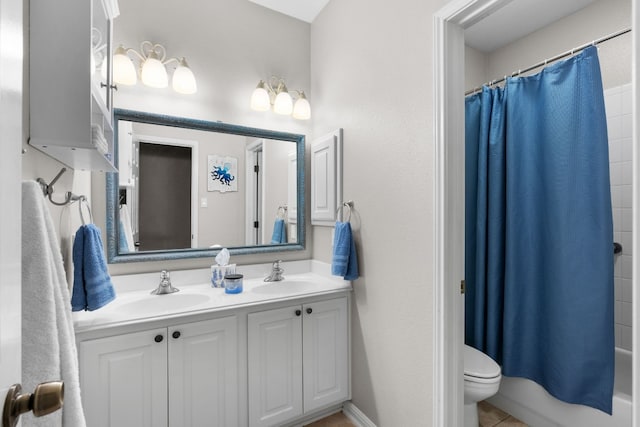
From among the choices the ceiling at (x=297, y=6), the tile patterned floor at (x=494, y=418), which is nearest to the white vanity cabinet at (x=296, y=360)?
the tile patterned floor at (x=494, y=418)

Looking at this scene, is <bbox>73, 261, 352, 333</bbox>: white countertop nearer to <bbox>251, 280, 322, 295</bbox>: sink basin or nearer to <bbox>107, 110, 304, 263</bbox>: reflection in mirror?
<bbox>251, 280, 322, 295</bbox>: sink basin

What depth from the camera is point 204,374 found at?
4.68ft

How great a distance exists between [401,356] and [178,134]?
1775 millimetres

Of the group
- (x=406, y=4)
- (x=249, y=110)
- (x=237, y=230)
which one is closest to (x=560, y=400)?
(x=237, y=230)

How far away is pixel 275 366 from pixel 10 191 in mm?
1458

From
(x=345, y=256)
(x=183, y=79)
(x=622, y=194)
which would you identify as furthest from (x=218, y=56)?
(x=622, y=194)

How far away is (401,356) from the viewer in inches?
59.0

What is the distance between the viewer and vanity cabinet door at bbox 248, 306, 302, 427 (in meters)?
1.54

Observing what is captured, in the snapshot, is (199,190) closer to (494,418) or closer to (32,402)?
(32,402)

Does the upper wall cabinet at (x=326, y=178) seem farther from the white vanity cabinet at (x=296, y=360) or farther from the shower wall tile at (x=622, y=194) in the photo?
the shower wall tile at (x=622, y=194)

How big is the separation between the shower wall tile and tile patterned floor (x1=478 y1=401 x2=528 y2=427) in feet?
2.82

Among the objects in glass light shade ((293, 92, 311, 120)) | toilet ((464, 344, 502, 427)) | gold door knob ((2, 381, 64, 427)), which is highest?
glass light shade ((293, 92, 311, 120))

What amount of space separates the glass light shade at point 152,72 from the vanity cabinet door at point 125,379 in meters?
1.30

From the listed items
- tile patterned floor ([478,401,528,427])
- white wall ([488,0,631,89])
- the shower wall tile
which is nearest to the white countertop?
tile patterned floor ([478,401,528,427])
